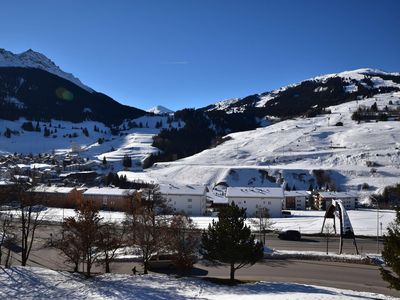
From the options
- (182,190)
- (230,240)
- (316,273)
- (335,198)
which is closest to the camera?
(230,240)

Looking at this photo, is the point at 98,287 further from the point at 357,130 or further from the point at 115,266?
the point at 357,130

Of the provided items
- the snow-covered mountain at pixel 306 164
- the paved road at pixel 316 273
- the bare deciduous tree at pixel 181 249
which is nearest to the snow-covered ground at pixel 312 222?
the paved road at pixel 316 273

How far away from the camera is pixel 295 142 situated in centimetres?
19562

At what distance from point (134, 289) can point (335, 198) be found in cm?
8063

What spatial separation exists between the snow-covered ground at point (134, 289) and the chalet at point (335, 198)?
7590 cm

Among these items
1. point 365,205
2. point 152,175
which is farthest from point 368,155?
point 152,175

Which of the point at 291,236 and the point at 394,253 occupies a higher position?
the point at 394,253

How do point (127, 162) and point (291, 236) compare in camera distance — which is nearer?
point (291, 236)

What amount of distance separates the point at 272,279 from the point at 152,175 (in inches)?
4680

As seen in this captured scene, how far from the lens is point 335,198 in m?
98.3

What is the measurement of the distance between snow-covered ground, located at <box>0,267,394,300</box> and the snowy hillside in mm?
108949

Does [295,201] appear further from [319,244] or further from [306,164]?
[306,164]

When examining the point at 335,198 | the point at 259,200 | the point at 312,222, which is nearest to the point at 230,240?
the point at 312,222

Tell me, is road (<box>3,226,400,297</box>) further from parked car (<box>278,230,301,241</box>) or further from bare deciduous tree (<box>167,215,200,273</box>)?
parked car (<box>278,230,301,241</box>)
